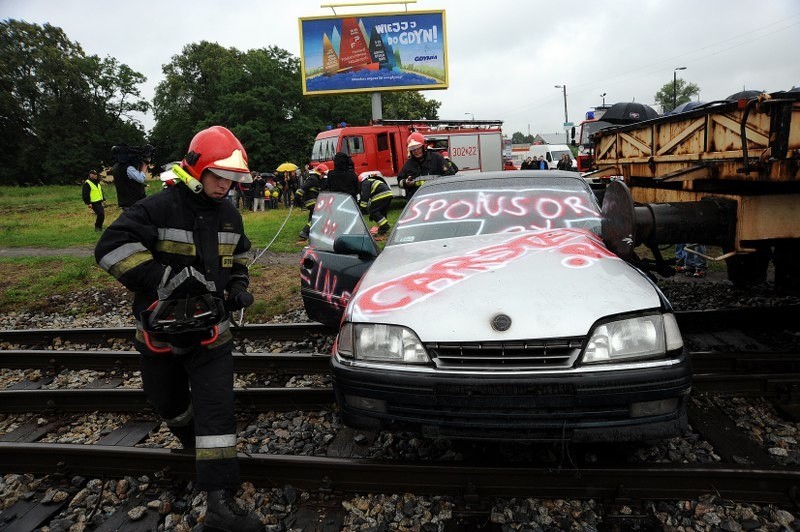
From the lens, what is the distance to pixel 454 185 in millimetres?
4336

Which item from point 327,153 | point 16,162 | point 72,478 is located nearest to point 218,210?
point 72,478

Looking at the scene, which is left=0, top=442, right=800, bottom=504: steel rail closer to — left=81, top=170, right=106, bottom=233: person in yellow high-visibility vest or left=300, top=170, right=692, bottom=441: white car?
left=300, top=170, right=692, bottom=441: white car

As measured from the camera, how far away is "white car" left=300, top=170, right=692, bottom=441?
2.40 m

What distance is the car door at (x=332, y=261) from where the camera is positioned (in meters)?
4.14

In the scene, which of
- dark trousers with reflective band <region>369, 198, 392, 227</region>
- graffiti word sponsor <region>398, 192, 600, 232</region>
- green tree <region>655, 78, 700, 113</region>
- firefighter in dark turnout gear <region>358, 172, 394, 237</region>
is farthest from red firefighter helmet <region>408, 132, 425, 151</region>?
green tree <region>655, 78, 700, 113</region>

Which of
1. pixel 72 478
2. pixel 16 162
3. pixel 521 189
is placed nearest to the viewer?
pixel 72 478

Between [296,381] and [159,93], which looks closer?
[296,381]

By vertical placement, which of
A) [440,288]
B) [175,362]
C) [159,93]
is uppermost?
[159,93]

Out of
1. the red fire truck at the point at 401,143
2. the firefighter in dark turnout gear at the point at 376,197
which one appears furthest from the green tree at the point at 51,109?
the firefighter in dark turnout gear at the point at 376,197

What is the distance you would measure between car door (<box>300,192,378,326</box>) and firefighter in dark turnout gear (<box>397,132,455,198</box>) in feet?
11.8

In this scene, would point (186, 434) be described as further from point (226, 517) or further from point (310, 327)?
point (310, 327)

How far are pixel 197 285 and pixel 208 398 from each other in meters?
0.59

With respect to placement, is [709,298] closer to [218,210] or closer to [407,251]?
[407,251]

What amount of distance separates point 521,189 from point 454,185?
56 cm
